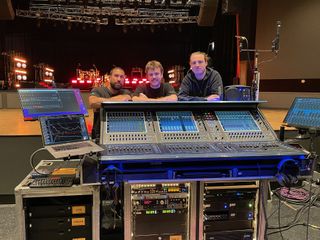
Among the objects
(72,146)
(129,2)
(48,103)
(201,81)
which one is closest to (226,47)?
(129,2)

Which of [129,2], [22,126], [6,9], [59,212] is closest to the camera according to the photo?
[59,212]

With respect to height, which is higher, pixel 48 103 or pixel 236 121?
pixel 48 103

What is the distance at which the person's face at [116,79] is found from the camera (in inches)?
124

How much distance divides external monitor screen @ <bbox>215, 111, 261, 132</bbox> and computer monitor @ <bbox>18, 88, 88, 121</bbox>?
39.1 inches

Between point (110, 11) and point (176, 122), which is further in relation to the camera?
point (110, 11)

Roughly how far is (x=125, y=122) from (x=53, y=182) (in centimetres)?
61

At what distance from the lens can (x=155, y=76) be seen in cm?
293

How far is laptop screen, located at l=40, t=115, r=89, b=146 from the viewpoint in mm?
1987

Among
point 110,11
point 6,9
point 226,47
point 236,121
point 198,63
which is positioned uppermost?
point 110,11

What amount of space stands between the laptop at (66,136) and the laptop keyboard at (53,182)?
0.80 ft

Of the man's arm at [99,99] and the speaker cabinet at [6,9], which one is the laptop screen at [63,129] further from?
the speaker cabinet at [6,9]

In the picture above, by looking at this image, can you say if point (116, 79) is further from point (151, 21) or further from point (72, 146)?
point (151, 21)

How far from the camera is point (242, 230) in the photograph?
2160 mm

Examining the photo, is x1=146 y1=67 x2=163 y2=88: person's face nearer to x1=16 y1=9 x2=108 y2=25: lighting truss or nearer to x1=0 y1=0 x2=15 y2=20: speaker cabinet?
x1=0 y1=0 x2=15 y2=20: speaker cabinet
